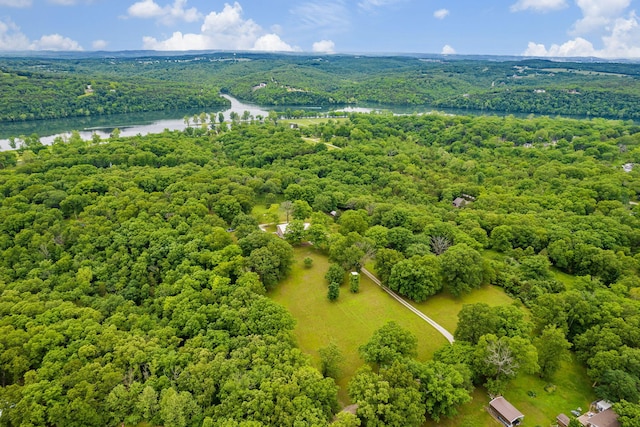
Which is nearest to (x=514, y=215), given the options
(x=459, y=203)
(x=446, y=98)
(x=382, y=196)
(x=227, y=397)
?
(x=459, y=203)

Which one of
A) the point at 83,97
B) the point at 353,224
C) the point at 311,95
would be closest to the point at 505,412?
the point at 353,224

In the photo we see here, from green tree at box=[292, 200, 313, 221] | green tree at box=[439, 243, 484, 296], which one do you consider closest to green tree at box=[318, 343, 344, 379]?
green tree at box=[439, 243, 484, 296]

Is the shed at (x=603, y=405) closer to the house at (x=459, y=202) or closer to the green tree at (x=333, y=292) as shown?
the green tree at (x=333, y=292)

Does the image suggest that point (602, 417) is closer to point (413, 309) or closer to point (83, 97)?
point (413, 309)

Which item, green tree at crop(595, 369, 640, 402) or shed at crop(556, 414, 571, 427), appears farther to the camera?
green tree at crop(595, 369, 640, 402)

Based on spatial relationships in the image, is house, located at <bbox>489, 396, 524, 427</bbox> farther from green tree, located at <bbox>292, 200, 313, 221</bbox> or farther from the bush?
green tree, located at <bbox>292, 200, 313, 221</bbox>

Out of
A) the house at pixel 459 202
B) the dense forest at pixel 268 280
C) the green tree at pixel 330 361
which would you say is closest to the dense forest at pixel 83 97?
the dense forest at pixel 268 280
